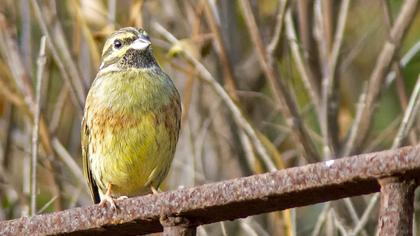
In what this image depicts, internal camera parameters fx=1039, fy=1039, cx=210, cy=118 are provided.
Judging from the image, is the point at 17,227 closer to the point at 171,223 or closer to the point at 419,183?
the point at 171,223

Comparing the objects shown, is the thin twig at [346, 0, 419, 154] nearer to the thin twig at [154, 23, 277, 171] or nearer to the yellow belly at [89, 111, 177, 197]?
the thin twig at [154, 23, 277, 171]

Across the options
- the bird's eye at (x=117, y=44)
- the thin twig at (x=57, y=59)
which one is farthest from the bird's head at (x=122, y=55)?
the thin twig at (x=57, y=59)

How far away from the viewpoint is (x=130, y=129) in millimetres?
4008

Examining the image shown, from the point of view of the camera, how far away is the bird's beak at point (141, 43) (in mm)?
4141

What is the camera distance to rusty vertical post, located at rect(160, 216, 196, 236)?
1841mm

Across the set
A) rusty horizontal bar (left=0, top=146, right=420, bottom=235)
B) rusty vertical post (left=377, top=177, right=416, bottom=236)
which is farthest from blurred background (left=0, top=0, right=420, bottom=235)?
rusty vertical post (left=377, top=177, right=416, bottom=236)

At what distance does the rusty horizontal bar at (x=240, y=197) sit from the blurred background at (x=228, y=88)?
4.63 feet

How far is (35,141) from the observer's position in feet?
11.0

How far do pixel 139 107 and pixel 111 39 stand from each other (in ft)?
1.51

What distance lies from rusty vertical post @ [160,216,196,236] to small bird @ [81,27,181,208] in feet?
6.84

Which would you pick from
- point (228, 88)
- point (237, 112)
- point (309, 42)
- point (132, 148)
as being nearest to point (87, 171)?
point (132, 148)

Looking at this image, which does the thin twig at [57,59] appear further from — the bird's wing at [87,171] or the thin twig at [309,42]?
the thin twig at [309,42]

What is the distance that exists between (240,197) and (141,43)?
8.20 ft

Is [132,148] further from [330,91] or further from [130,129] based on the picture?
[330,91]
